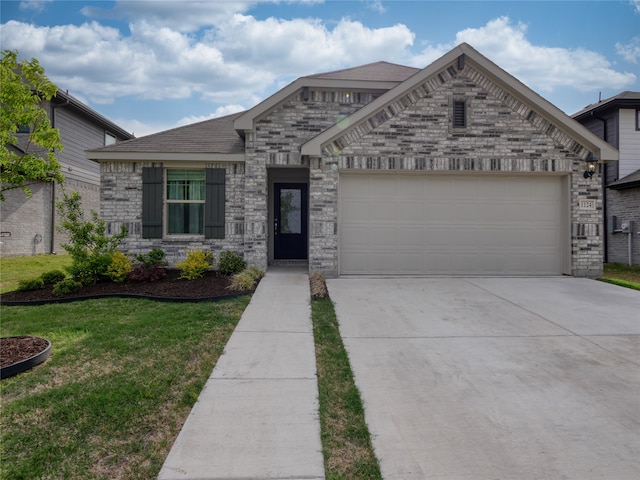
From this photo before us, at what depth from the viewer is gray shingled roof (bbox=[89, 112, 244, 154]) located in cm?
1023

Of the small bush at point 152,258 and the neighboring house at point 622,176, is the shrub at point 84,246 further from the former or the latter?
the neighboring house at point 622,176

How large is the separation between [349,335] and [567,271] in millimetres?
7522

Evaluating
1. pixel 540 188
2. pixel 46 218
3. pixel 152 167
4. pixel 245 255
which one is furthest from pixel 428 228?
pixel 46 218

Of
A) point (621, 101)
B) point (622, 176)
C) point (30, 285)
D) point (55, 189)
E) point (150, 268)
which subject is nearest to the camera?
point (30, 285)

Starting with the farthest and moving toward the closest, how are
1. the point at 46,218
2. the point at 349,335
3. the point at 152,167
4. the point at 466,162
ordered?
1. the point at 46,218
2. the point at 152,167
3. the point at 466,162
4. the point at 349,335

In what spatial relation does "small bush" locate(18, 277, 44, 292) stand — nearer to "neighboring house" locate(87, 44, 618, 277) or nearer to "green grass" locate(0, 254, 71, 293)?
"green grass" locate(0, 254, 71, 293)

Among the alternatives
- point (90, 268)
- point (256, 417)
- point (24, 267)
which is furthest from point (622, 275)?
point (24, 267)

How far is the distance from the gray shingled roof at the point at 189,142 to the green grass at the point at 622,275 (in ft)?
31.9

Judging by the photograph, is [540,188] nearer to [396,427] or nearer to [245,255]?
[245,255]

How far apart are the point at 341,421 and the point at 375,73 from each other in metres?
11.1

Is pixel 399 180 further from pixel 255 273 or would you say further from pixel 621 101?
pixel 621 101

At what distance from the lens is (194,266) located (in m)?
9.32

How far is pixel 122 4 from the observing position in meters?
8.78

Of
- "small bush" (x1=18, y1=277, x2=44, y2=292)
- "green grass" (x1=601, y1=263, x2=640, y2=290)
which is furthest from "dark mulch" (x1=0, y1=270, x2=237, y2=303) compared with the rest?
"green grass" (x1=601, y1=263, x2=640, y2=290)
